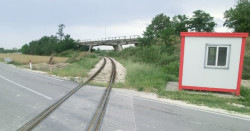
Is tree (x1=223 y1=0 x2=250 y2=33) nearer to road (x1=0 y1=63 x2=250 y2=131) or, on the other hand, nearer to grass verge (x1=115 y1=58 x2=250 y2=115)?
grass verge (x1=115 y1=58 x2=250 y2=115)

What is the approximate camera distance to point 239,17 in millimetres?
35000

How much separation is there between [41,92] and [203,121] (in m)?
6.55

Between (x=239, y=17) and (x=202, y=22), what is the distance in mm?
9475

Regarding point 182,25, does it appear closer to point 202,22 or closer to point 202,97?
point 202,22

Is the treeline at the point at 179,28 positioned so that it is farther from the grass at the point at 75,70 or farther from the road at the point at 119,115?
the road at the point at 119,115

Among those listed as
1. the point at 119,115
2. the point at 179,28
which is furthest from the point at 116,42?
the point at 119,115

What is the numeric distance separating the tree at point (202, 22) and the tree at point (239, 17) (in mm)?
3377

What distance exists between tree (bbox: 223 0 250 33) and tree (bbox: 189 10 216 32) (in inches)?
133

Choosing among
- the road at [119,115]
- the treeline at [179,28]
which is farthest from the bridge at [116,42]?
the road at [119,115]

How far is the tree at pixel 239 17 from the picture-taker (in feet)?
109

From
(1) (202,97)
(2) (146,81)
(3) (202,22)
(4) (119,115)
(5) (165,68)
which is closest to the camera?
(4) (119,115)

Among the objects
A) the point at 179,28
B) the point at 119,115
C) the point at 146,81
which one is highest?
the point at 179,28

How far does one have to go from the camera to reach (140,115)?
5.11 meters

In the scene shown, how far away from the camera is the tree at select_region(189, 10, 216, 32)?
43062 mm
